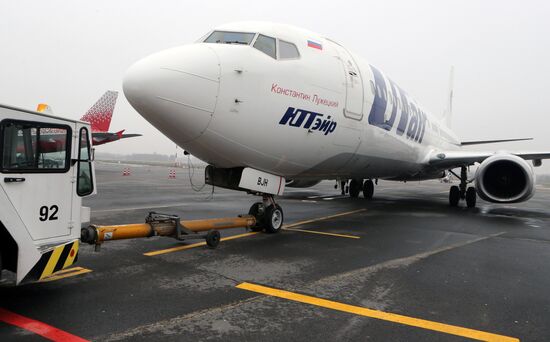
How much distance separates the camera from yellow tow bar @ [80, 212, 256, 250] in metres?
4.75

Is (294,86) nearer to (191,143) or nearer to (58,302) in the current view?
(191,143)

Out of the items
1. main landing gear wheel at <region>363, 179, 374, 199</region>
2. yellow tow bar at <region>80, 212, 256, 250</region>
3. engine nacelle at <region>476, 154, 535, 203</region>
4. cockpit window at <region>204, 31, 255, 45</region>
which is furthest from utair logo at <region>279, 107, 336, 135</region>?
main landing gear wheel at <region>363, 179, 374, 199</region>

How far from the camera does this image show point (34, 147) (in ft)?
12.3

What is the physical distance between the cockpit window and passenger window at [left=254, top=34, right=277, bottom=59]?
0.46 feet

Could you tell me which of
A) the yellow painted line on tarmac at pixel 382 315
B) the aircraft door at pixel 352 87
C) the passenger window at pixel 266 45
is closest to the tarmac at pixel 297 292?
the yellow painted line on tarmac at pixel 382 315

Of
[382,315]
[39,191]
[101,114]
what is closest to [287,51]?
[39,191]

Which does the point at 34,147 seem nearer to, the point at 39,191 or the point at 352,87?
the point at 39,191

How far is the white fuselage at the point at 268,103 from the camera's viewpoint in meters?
5.59

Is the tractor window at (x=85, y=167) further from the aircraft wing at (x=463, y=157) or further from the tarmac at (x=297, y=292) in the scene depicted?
the aircraft wing at (x=463, y=157)

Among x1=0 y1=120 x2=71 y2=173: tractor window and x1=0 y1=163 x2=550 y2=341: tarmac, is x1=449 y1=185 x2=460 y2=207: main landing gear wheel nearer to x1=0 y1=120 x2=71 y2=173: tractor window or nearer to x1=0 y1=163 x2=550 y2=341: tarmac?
x1=0 y1=163 x2=550 y2=341: tarmac

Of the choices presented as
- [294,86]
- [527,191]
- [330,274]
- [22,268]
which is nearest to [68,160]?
[22,268]

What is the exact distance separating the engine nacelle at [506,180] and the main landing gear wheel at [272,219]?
7368 millimetres

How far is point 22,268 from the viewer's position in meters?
3.52

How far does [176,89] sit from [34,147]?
85.3 inches
